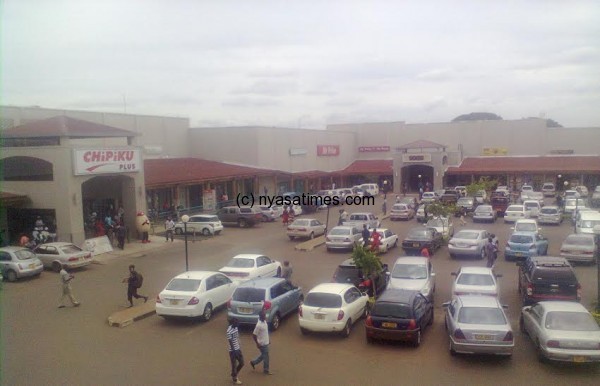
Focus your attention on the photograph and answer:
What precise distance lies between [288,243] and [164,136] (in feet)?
79.7

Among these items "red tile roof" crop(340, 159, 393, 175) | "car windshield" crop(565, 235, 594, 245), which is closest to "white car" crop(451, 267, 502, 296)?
"car windshield" crop(565, 235, 594, 245)

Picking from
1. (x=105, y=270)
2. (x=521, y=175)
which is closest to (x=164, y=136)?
(x=105, y=270)

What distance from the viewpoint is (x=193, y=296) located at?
16.3 meters

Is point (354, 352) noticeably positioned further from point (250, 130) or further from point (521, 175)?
point (521, 175)

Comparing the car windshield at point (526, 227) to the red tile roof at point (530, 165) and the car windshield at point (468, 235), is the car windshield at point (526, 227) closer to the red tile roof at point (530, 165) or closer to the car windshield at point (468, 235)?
the car windshield at point (468, 235)

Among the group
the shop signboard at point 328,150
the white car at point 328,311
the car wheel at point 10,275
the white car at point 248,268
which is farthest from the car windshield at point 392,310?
the shop signboard at point 328,150

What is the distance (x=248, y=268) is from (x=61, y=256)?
29.0 ft

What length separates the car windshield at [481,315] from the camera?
12859 millimetres

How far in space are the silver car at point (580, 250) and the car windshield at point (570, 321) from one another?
1238cm

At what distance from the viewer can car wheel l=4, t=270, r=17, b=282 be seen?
2244cm

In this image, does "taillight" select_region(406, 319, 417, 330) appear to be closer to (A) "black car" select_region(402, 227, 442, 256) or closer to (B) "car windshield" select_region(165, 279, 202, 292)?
(B) "car windshield" select_region(165, 279, 202, 292)

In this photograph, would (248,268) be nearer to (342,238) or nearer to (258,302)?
(258,302)

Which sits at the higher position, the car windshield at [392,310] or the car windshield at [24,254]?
the car windshield at [24,254]

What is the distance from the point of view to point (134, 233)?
32.5m
